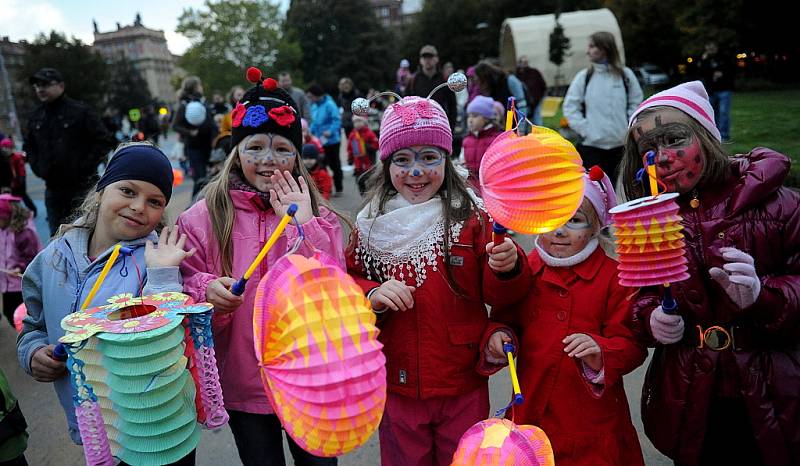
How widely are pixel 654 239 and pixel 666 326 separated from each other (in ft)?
1.44

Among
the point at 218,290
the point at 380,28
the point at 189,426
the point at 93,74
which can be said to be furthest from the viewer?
the point at 380,28

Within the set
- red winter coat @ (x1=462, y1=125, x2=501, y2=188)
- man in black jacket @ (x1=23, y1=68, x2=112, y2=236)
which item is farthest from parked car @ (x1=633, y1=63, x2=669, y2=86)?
man in black jacket @ (x1=23, y1=68, x2=112, y2=236)

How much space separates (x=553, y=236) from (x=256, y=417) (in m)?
1.41

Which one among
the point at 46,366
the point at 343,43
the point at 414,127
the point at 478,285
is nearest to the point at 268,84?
the point at 414,127

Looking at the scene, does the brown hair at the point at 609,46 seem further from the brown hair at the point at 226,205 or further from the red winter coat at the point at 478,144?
the brown hair at the point at 226,205

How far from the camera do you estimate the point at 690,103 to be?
2033 millimetres

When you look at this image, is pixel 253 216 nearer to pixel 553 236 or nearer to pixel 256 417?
pixel 256 417

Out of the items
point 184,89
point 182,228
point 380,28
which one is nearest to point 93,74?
point 380,28

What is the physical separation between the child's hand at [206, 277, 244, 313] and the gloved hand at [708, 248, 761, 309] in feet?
5.14

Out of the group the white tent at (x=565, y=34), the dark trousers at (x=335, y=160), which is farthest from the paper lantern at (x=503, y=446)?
the white tent at (x=565, y=34)

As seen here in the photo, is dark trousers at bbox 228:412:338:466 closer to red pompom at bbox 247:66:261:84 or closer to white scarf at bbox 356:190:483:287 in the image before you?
white scarf at bbox 356:190:483:287

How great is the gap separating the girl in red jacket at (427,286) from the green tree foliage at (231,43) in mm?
47784

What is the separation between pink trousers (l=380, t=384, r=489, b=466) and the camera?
2.23 meters

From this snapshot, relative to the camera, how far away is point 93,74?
43750mm
